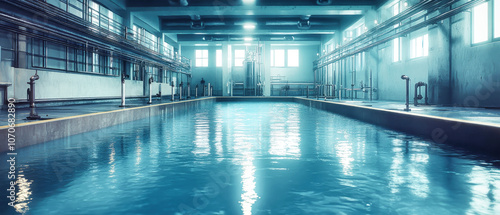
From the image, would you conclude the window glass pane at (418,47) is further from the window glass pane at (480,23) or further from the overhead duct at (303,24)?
the overhead duct at (303,24)

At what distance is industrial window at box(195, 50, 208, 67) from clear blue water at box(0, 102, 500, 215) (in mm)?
22762

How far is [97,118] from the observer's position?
18.6ft

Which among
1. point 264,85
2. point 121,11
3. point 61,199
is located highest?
point 121,11

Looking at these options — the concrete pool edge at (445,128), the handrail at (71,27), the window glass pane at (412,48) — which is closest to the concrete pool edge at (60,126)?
the handrail at (71,27)

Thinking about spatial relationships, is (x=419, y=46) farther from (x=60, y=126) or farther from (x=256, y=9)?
(x=60, y=126)

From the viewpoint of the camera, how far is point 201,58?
26.6 m

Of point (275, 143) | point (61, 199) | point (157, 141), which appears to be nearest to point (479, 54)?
point (275, 143)

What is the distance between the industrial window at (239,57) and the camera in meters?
26.5

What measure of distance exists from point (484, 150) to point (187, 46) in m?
24.6

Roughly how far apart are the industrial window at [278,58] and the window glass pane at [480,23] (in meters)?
18.7

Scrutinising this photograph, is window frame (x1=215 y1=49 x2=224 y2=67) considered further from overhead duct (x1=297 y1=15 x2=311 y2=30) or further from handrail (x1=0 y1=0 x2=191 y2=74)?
handrail (x1=0 y1=0 x2=191 y2=74)

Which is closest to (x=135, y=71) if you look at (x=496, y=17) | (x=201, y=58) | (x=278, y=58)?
(x=201, y=58)

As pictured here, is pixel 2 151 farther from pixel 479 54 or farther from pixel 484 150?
pixel 479 54

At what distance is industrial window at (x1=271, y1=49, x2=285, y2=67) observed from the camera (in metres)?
26.6
